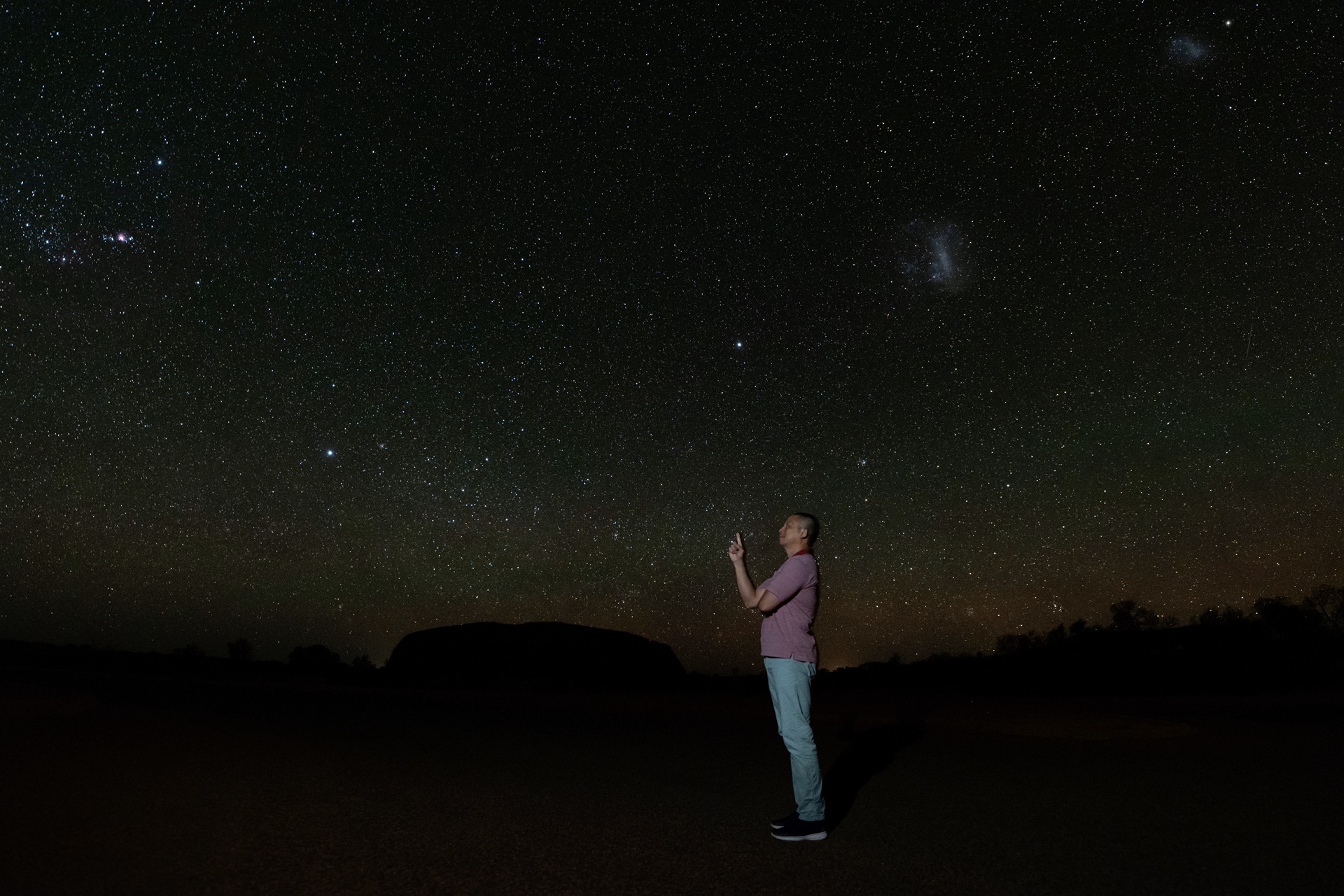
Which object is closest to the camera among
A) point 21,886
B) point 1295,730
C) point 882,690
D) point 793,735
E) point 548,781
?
point 21,886

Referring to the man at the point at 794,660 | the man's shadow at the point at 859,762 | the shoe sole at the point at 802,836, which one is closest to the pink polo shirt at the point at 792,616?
the man at the point at 794,660

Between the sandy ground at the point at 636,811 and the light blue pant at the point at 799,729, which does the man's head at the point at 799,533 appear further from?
the sandy ground at the point at 636,811

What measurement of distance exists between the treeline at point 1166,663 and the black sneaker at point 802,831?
23.2 meters

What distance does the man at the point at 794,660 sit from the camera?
14.9 ft

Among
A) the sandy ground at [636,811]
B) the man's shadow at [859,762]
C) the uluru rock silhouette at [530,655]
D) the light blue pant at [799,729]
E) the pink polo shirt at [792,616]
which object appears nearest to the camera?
the sandy ground at [636,811]

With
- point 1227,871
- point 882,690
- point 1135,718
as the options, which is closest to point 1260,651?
point 882,690

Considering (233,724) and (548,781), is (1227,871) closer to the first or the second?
(548,781)

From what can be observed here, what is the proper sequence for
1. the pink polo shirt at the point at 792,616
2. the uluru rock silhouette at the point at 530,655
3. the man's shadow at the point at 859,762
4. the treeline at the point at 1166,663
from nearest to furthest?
the pink polo shirt at the point at 792,616 < the man's shadow at the point at 859,762 < the treeline at the point at 1166,663 < the uluru rock silhouette at the point at 530,655

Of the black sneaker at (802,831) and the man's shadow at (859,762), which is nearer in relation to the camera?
the black sneaker at (802,831)

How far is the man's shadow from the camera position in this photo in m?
5.55

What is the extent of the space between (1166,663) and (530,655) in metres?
29.1

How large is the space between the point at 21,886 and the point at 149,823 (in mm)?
1205

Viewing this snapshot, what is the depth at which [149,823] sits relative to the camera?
4738mm

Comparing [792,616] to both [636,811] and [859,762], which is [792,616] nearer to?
[636,811]
